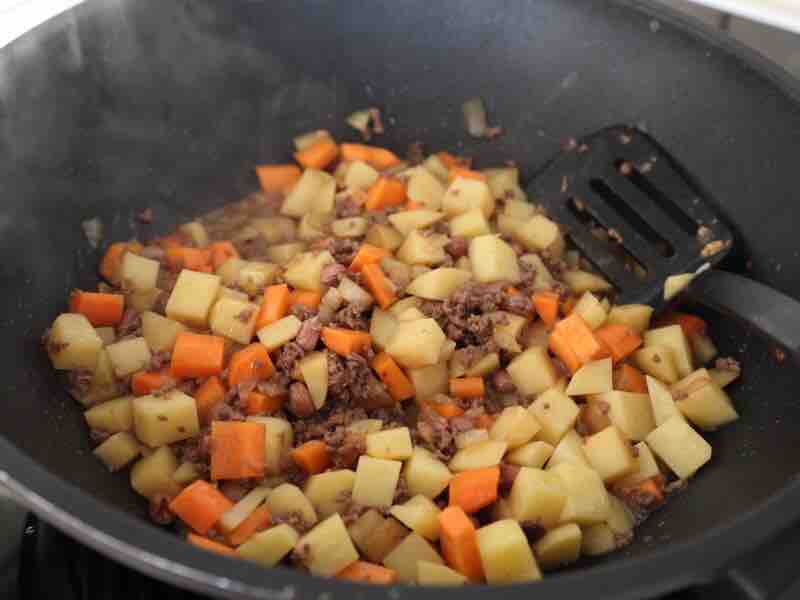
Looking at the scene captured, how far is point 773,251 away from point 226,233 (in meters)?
1.43

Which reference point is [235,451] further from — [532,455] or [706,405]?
[706,405]

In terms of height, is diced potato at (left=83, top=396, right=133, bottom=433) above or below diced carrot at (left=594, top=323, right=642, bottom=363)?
above

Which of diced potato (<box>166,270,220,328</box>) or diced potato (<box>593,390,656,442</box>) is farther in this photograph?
diced potato (<box>166,270,220,328</box>)

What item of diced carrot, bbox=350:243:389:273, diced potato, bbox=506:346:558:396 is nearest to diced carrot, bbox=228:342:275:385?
diced carrot, bbox=350:243:389:273

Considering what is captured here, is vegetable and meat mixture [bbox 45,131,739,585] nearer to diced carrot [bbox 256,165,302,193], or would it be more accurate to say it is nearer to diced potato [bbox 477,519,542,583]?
diced potato [bbox 477,519,542,583]

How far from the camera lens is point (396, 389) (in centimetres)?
196

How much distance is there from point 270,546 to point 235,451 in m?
0.26

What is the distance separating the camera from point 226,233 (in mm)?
2426

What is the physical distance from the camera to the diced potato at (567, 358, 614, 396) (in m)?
1.95

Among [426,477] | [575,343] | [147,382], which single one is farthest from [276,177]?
[426,477]

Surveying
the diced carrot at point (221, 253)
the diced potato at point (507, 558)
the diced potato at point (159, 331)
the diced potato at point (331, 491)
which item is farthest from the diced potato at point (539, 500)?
the diced carrot at point (221, 253)

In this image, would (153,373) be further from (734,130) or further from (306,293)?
(734,130)

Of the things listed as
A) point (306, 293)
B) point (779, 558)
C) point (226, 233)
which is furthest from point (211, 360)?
point (779, 558)

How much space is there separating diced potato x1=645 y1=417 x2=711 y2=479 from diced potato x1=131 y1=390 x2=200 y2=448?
3.29ft
